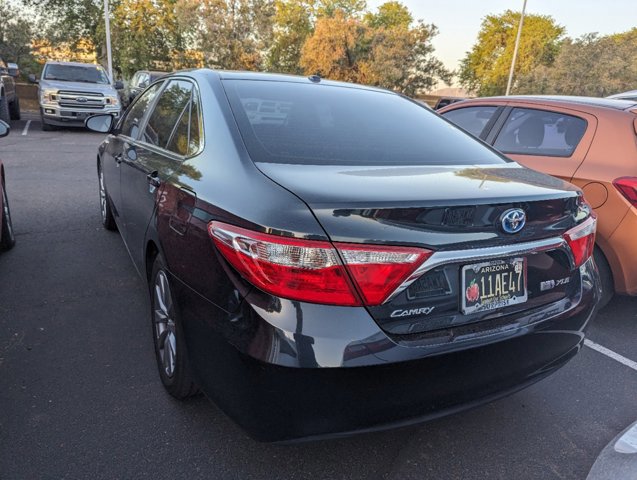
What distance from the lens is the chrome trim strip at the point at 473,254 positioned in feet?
5.25

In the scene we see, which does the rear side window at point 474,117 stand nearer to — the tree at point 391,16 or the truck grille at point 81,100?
the truck grille at point 81,100

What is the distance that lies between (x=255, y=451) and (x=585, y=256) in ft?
5.46

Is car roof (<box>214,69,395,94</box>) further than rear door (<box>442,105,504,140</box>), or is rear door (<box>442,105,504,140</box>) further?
rear door (<box>442,105,504,140</box>)

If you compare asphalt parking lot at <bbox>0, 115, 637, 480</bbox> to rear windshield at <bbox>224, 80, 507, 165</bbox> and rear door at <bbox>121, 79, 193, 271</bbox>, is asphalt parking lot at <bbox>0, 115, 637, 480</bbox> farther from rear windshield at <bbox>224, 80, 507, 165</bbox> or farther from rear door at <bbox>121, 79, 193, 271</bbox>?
rear windshield at <bbox>224, 80, 507, 165</bbox>

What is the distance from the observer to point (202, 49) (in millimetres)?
35000

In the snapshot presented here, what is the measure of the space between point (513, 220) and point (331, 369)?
0.84 metres

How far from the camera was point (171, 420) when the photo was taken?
2.32m

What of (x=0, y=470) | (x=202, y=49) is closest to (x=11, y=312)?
(x=0, y=470)

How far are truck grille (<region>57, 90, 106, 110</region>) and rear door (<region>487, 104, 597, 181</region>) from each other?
11049 mm

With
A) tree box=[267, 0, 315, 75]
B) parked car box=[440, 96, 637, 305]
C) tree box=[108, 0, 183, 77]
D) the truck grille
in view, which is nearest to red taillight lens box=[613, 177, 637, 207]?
parked car box=[440, 96, 637, 305]

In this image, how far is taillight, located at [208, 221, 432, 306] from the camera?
61.0 inches

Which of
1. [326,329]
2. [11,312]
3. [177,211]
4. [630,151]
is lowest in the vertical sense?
[11,312]

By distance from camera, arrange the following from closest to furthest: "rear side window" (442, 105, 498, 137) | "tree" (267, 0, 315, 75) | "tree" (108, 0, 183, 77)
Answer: "rear side window" (442, 105, 498, 137), "tree" (108, 0, 183, 77), "tree" (267, 0, 315, 75)

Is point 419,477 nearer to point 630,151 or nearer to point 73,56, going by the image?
point 630,151
